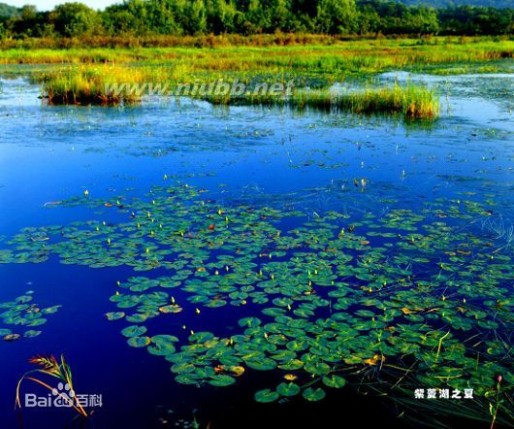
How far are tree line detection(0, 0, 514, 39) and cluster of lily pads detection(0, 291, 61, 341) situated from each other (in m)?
41.6

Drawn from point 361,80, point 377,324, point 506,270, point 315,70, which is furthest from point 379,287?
point 315,70

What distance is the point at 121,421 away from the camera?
276 cm

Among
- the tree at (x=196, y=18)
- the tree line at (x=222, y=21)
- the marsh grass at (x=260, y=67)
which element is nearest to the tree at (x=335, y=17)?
the tree line at (x=222, y=21)

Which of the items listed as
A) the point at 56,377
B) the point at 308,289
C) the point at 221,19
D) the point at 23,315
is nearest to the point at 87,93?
the point at 23,315

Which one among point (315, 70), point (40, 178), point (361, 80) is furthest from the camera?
point (315, 70)

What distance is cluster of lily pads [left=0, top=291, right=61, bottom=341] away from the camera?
3.48 m

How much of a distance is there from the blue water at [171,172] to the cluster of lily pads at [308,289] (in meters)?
0.18

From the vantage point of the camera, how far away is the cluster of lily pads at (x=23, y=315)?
11.4 ft

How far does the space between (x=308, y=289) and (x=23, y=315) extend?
2122 millimetres

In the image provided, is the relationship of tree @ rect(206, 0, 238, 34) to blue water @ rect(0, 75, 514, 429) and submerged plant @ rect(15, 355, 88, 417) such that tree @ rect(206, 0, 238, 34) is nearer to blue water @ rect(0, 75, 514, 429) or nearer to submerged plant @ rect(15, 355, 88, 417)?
blue water @ rect(0, 75, 514, 429)

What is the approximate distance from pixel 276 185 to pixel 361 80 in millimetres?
12452

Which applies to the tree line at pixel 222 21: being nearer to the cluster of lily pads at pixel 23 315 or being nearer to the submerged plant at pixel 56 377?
the cluster of lily pads at pixel 23 315

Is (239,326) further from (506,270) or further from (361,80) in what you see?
(361,80)

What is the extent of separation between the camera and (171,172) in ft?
25.2
